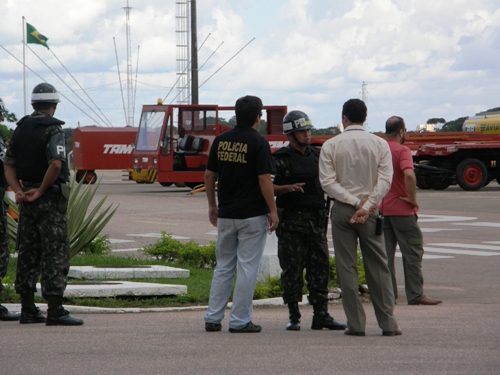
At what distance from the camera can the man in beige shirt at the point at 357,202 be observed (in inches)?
267

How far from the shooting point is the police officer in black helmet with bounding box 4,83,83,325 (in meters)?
7.17

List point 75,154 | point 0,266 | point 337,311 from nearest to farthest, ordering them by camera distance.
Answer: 1. point 0,266
2. point 337,311
3. point 75,154

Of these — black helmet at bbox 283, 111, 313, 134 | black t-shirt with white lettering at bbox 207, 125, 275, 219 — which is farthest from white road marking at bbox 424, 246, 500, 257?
black t-shirt with white lettering at bbox 207, 125, 275, 219

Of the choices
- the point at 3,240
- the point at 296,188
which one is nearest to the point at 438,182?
the point at 296,188

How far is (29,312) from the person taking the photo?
7.46 metres

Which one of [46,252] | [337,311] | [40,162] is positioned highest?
[40,162]

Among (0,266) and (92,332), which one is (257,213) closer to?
(92,332)

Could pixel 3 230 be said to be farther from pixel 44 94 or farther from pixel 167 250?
pixel 167 250

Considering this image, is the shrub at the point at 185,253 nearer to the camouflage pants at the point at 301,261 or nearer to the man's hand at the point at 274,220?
the camouflage pants at the point at 301,261

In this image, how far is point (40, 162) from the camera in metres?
7.23

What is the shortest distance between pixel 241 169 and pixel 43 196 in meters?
1.54

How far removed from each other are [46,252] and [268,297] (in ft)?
8.60

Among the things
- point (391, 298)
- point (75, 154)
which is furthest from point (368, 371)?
point (75, 154)

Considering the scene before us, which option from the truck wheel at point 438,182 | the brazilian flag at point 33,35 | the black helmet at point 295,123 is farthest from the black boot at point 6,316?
the brazilian flag at point 33,35
